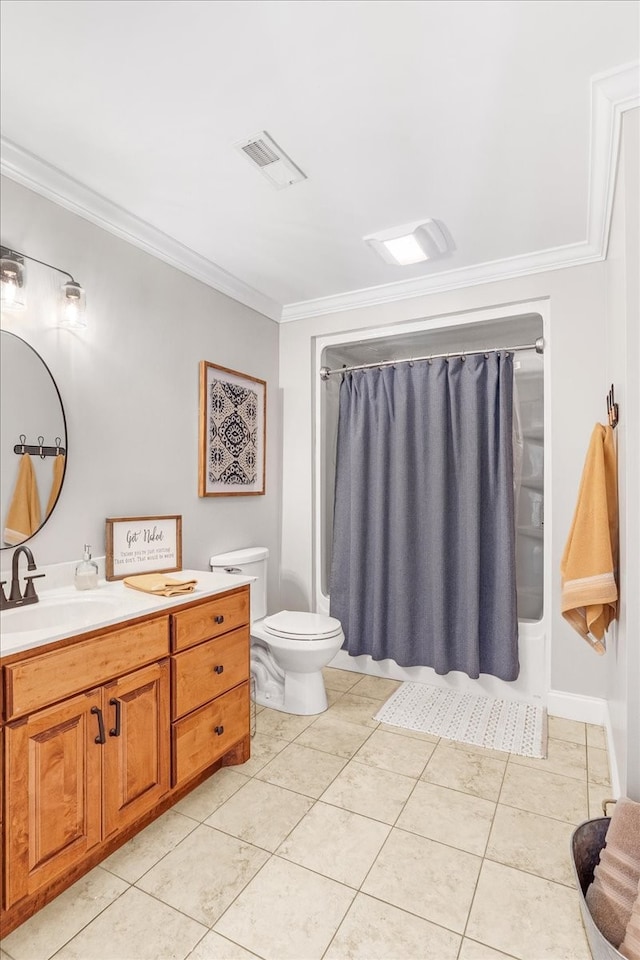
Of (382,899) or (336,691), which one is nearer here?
(382,899)

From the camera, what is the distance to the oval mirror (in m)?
1.86

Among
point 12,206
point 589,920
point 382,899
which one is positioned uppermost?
point 12,206

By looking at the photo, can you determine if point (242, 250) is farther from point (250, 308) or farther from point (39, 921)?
point (39, 921)

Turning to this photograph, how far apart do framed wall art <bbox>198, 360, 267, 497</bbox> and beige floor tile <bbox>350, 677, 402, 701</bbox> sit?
A: 1327 mm

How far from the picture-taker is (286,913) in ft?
4.84

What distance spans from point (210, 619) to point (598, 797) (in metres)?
1.66

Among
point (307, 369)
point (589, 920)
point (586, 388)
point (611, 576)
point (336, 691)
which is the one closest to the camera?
point (589, 920)

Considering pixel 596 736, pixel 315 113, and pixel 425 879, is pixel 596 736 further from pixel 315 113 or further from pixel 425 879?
pixel 315 113

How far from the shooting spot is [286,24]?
1355mm

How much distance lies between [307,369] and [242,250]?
38.2 inches

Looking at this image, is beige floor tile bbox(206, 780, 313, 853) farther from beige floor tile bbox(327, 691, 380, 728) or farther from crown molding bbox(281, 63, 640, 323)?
crown molding bbox(281, 63, 640, 323)

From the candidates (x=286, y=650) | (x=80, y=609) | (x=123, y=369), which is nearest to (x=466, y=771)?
(x=286, y=650)

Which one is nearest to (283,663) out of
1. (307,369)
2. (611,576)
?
(611,576)

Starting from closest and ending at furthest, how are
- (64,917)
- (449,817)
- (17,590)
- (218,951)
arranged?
(218,951) → (64,917) → (17,590) → (449,817)
